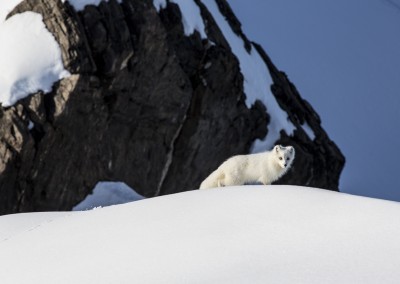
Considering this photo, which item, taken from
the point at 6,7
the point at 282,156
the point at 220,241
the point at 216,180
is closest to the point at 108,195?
the point at 6,7

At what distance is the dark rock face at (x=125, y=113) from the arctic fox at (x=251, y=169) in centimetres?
976

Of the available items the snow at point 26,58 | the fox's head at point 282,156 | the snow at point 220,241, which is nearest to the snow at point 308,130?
the snow at point 26,58

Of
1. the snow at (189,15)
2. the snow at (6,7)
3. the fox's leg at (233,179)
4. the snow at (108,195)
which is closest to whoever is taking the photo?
the fox's leg at (233,179)

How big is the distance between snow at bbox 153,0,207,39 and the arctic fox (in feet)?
39.2

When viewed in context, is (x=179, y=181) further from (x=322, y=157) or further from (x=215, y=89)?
(x=322, y=157)

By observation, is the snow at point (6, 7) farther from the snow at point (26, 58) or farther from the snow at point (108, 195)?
the snow at point (108, 195)

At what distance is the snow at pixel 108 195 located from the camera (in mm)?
26359

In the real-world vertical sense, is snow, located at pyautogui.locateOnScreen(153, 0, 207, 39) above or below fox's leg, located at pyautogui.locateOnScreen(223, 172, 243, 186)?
above

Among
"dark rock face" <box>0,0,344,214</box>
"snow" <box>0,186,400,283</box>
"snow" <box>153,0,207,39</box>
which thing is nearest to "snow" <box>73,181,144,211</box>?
"dark rock face" <box>0,0,344,214</box>

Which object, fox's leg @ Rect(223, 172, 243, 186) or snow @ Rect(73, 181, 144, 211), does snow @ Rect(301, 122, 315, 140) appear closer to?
snow @ Rect(73, 181, 144, 211)

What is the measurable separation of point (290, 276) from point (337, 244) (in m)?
1.00

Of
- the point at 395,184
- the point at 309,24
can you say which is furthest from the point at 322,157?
the point at 309,24

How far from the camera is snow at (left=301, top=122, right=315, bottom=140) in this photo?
3397cm

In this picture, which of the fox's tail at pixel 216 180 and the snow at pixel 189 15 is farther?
the snow at pixel 189 15
